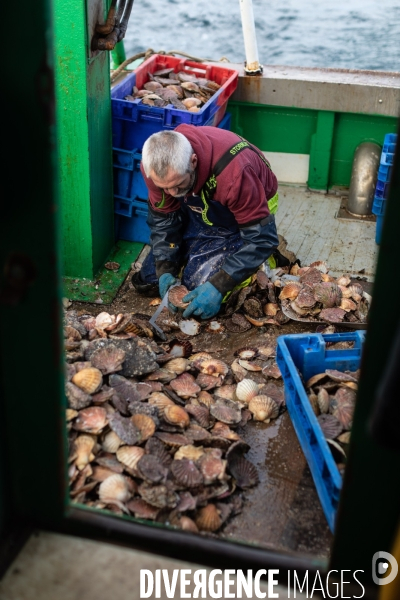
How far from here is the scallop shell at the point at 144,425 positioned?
2.63 m

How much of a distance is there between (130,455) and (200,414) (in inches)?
18.2

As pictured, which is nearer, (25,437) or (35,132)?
(35,132)

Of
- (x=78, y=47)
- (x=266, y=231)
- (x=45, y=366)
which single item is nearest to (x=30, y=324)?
(x=45, y=366)

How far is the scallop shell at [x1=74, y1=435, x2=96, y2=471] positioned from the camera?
7.92ft

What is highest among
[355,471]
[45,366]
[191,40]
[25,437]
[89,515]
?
[45,366]

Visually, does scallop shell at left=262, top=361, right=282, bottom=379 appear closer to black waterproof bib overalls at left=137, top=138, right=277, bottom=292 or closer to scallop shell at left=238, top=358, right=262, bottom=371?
scallop shell at left=238, top=358, right=262, bottom=371

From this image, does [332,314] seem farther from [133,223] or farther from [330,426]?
[133,223]

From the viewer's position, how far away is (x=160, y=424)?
2.75 m

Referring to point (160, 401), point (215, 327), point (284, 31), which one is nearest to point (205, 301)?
point (215, 327)

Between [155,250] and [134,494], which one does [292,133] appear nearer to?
[155,250]

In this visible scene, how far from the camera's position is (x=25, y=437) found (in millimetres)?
1533

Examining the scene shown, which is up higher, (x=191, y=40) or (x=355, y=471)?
(x=355, y=471)

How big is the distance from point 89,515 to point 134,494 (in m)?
0.83

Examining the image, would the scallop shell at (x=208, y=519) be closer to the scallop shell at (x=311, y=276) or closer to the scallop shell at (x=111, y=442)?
the scallop shell at (x=111, y=442)
